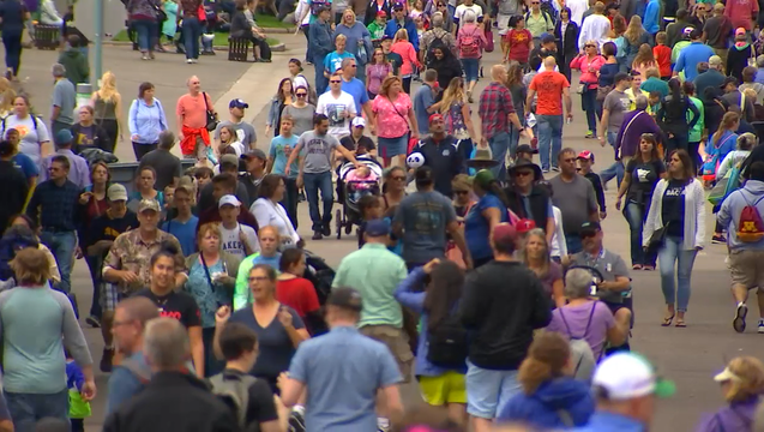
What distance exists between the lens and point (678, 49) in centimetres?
2797

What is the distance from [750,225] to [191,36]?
19.9 m

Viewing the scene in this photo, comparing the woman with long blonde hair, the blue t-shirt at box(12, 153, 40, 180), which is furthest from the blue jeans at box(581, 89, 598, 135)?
the blue t-shirt at box(12, 153, 40, 180)

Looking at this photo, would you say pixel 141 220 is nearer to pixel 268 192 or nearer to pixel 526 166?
pixel 268 192

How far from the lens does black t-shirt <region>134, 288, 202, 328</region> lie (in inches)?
360

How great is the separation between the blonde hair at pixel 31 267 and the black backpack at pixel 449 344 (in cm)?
245

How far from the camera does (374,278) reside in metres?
10.0

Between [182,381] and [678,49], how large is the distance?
908 inches

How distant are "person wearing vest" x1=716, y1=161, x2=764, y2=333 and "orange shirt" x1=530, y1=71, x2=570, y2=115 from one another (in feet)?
24.4

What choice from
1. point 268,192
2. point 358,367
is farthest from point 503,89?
point 358,367

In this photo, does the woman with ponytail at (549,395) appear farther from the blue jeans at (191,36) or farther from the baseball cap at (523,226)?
the blue jeans at (191,36)

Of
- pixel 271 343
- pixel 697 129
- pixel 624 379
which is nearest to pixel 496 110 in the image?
pixel 697 129

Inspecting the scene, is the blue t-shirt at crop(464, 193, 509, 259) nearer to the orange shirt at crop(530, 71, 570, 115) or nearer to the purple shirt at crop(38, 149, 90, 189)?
the purple shirt at crop(38, 149, 90, 189)

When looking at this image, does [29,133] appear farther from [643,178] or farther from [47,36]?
[47,36]

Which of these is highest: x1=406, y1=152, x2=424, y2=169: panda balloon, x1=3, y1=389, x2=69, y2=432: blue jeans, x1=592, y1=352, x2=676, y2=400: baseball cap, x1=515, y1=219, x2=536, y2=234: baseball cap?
x1=592, y1=352, x2=676, y2=400: baseball cap
